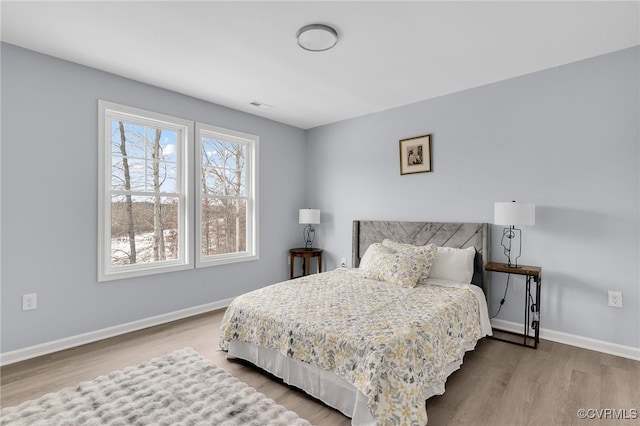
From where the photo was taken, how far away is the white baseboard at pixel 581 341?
261cm

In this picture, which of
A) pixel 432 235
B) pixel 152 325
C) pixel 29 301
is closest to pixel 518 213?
pixel 432 235

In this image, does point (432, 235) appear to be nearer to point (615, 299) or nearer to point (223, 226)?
point (615, 299)

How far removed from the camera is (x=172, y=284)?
3574mm

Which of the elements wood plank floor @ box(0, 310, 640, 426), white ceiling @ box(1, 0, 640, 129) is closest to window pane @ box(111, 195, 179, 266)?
wood plank floor @ box(0, 310, 640, 426)

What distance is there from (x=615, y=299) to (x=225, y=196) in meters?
4.19

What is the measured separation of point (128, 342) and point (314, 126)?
3746 mm

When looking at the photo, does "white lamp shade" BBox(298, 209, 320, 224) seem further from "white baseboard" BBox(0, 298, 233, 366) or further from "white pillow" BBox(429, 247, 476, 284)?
"white pillow" BBox(429, 247, 476, 284)

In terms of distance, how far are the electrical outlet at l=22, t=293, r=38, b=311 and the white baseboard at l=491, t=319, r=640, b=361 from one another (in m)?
4.35

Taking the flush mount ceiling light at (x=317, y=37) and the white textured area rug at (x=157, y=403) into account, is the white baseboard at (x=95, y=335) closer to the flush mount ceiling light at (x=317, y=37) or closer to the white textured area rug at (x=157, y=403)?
the white textured area rug at (x=157, y=403)

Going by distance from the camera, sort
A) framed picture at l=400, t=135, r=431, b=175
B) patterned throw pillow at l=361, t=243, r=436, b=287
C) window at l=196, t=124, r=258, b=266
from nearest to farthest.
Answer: patterned throw pillow at l=361, t=243, r=436, b=287 → framed picture at l=400, t=135, r=431, b=175 → window at l=196, t=124, r=258, b=266

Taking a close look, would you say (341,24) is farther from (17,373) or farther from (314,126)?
(17,373)

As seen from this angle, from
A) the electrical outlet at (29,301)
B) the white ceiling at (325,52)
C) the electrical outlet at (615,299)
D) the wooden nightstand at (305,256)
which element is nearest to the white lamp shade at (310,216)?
the wooden nightstand at (305,256)

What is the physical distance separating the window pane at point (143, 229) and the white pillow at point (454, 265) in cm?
297

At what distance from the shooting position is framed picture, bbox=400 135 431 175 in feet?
Answer: 12.4
